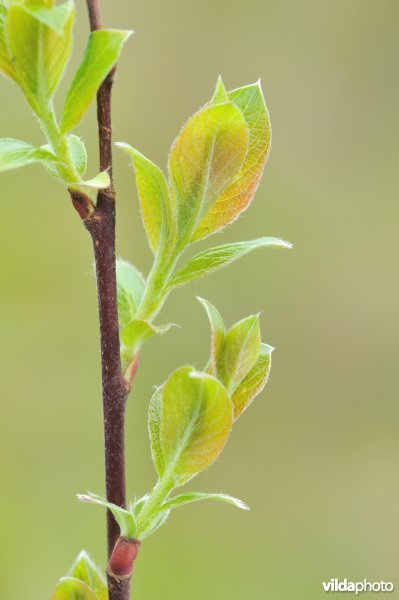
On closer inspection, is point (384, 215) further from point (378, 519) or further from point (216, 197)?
point (216, 197)

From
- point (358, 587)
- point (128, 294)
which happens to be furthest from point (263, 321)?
point (128, 294)

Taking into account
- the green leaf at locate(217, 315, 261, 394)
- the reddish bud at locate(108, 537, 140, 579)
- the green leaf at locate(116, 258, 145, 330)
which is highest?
the green leaf at locate(116, 258, 145, 330)

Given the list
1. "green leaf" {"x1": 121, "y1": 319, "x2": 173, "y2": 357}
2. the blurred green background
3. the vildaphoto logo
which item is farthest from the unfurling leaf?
the blurred green background

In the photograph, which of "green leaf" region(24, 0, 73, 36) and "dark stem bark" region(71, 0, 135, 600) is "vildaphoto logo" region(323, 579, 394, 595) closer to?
"dark stem bark" region(71, 0, 135, 600)

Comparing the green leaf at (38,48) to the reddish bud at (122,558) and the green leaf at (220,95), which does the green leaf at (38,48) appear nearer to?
the green leaf at (220,95)

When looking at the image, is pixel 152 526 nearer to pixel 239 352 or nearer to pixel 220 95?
pixel 239 352

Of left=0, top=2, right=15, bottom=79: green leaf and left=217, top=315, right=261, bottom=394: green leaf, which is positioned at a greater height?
left=0, top=2, right=15, bottom=79: green leaf

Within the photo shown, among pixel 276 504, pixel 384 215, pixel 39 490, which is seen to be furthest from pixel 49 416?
pixel 384 215
